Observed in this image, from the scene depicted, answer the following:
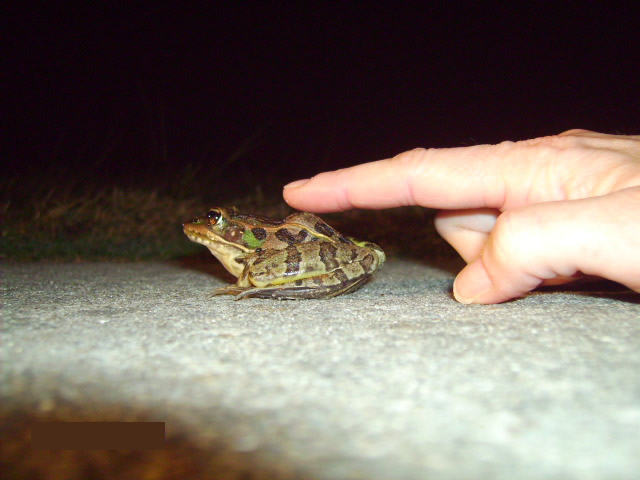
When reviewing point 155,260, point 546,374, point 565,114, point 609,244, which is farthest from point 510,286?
point 565,114

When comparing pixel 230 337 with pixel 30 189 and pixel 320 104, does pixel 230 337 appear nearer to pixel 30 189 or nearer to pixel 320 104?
pixel 30 189

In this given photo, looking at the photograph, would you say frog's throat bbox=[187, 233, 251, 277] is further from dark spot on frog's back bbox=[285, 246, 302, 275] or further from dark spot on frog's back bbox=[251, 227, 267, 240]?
dark spot on frog's back bbox=[285, 246, 302, 275]

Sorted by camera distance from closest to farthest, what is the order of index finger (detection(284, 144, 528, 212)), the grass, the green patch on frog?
index finger (detection(284, 144, 528, 212)) → the green patch on frog → the grass

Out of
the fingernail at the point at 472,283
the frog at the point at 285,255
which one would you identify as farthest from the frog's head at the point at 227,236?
the fingernail at the point at 472,283

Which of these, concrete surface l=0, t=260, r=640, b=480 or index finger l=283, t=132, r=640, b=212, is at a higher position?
index finger l=283, t=132, r=640, b=212

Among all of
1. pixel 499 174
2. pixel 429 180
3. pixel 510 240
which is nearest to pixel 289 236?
pixel 429 180

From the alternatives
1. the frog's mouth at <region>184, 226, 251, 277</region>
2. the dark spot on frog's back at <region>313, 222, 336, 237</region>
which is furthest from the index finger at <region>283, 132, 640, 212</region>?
the frog's mouth at <region>184, 226, 251, 277</region>
